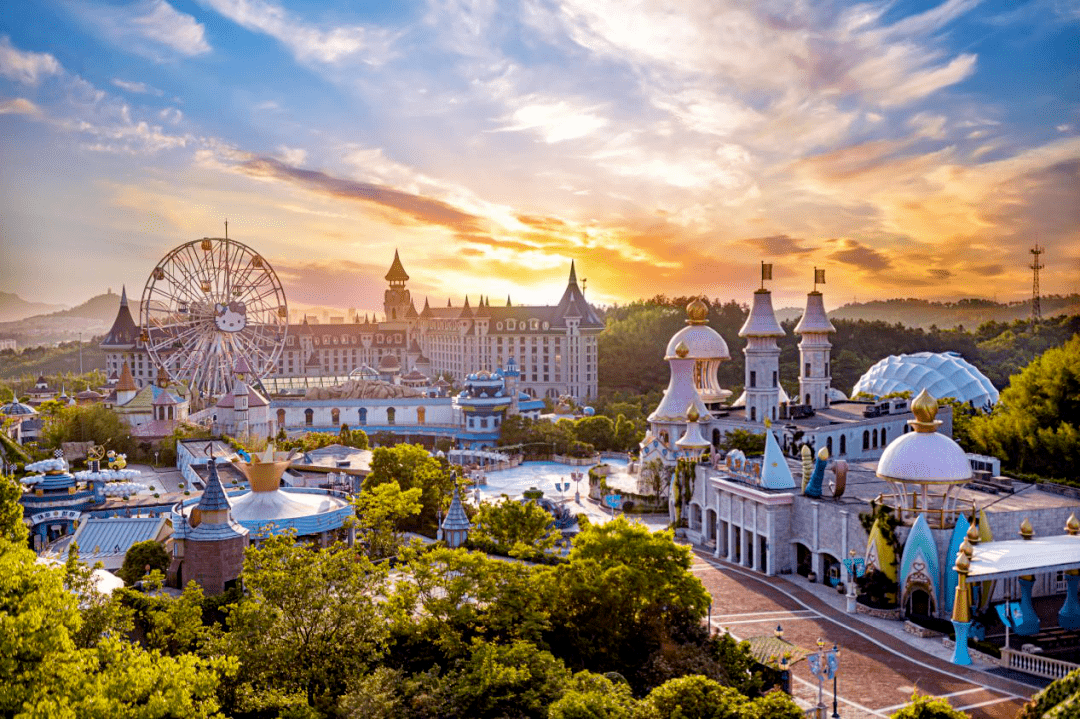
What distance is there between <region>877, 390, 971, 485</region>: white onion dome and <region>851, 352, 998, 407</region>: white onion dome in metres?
35.1

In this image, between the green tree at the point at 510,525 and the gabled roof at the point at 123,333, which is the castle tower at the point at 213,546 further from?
the gabled roof at the point at 123,333

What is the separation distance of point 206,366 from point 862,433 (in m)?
51.3

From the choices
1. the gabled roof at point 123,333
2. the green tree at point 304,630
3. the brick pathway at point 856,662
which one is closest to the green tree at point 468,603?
the green tree at point 304,630

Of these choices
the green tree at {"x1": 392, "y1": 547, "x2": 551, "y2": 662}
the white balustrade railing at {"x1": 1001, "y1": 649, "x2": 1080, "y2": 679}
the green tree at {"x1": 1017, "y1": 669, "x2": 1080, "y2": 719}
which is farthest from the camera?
the white balustrade railing at {"x1": 1001, "y1": 649, "x2": 1080, "y2": 679}

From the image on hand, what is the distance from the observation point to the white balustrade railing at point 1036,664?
20.9m

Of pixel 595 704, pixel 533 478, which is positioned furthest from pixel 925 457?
pixel 533 478

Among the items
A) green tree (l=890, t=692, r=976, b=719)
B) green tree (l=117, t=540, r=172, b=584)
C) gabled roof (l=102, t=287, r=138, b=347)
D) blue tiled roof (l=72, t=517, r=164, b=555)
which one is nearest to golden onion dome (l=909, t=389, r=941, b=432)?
green tree (l=890, t=692, r=976, b=719)

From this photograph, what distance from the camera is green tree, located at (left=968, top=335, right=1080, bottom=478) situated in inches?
1598

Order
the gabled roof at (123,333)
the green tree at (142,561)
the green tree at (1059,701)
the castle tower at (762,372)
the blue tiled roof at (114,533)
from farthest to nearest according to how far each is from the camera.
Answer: the gabled roof at (123,333) < the castle tower at (762,372) < the blue tiled roof at (114,533) < the green tree at (142,561) < the green tree at (1059,701)

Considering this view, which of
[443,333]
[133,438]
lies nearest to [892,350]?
[443,333]

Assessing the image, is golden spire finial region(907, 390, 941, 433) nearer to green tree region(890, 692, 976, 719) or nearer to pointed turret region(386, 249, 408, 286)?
green tree region(890, 692, 976, 719)

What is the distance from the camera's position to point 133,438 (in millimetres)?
56094

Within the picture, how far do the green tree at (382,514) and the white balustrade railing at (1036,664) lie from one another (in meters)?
18.0

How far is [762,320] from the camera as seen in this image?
47.7 meters
